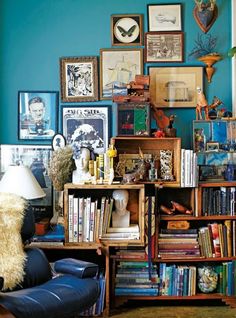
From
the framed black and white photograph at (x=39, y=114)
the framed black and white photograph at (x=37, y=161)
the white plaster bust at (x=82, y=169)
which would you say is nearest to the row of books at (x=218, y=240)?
the white plaster bust at (x=82, y=169)

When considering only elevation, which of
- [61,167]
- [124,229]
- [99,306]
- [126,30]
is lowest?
[99,306]

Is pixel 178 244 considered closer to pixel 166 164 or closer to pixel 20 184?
pixel 166 164

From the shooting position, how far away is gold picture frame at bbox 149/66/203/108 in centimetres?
388

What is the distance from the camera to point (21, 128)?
154 inches

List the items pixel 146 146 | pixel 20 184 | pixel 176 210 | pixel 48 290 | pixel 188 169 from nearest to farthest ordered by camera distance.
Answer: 1. pixel 48 290
2. pixel 20 184
3. pixel 188 169
4. pixel 176 210
5. pixel 146 146

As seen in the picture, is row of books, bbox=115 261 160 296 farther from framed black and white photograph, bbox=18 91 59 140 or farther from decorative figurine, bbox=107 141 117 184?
framed black and white photograph, bbox=18 91 59 140

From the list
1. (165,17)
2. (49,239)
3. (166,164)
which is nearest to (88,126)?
(166,164)

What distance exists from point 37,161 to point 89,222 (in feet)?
2.47

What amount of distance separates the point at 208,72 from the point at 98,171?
1.23 meters

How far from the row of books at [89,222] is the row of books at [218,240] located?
1.76 ft

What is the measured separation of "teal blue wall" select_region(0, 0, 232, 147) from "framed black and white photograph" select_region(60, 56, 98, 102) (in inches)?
2.1

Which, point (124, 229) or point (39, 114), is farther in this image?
point (39, 114)

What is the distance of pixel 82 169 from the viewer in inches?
145

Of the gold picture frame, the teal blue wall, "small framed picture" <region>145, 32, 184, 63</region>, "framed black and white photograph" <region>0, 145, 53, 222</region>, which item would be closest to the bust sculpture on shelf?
"framed black and white photograph" <region>0, 145, 53, 222</region>
